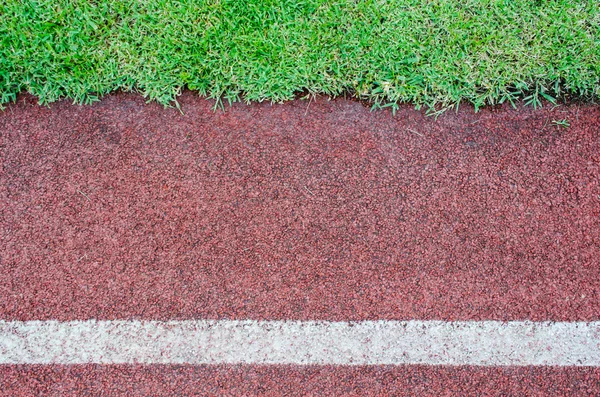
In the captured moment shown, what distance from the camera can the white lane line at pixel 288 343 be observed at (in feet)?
6.95

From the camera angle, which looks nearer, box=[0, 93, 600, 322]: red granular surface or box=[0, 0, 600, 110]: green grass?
box=[0, 93, 600, 322]: red granular surface

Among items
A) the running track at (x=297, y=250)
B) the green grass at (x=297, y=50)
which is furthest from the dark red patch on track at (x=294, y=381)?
the green grass at (x=297, y=50)

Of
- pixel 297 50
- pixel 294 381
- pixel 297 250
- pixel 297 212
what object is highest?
pixel 297 50

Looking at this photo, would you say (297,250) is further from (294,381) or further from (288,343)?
(294,381)

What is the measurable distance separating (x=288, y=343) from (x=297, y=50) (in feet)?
A: 5.04

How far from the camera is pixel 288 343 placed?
2.13 m

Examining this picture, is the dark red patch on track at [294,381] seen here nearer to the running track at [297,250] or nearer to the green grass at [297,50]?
the running track at [297,250]

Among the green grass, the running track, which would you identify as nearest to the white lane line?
the running track

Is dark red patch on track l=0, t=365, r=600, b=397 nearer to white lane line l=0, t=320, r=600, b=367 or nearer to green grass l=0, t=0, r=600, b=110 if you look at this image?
white lane line l=0, t=320, r=600, b=367

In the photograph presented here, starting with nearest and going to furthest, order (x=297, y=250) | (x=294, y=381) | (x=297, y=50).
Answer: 1. (x=294, y=381)
2. (x=297, y=250)
3. (x=297, y=50)

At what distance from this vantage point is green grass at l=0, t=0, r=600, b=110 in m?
2.42

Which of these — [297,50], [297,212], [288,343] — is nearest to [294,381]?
[288,343]

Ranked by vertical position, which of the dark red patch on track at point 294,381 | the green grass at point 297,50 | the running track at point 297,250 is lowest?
the dark red patch on track at point 294,381

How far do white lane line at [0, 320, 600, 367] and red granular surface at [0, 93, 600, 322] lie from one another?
60mm
